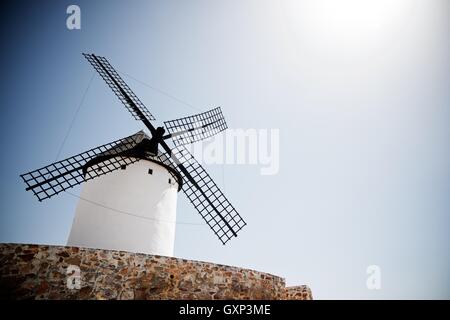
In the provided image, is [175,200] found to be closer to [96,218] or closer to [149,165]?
[149,165]

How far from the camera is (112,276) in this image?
6.36m

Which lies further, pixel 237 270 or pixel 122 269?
pixel 237 270

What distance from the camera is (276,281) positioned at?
26.5 feet

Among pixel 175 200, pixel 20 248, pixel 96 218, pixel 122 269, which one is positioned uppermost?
pixel 175 200

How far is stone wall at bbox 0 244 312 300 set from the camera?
5824mm

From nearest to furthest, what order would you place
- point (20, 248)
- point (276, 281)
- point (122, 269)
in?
point (20, 248)
point (122, 269)
point (276, 281)

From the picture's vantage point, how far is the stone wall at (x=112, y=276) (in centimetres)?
582

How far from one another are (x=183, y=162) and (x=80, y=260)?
622cm

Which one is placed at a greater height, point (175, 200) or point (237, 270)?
point (175, 200)
